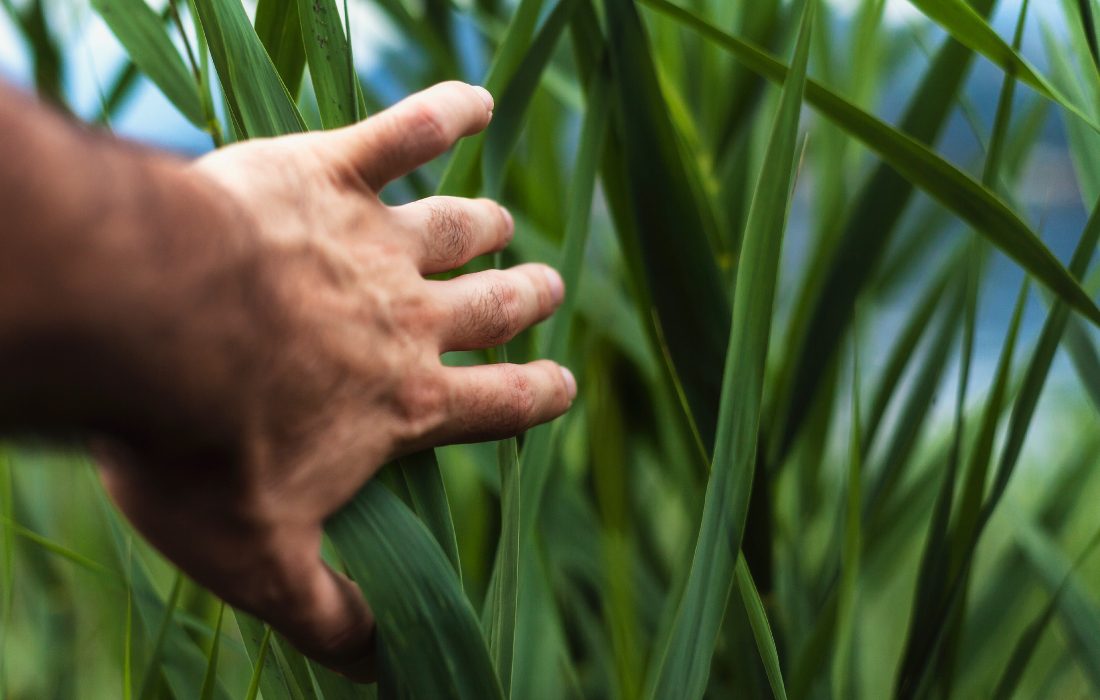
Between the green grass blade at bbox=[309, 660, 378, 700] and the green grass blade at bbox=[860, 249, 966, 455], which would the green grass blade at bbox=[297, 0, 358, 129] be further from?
the green grass blade at bbox=[860, 249, 966, 455]

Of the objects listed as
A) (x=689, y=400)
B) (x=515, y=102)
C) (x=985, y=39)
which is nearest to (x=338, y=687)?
(x=689, y=400)

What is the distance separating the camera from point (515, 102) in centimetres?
42

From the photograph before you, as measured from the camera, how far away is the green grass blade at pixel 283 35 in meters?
0.35

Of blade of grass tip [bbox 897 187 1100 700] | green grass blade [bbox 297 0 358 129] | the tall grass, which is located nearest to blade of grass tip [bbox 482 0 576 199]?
the tall grass

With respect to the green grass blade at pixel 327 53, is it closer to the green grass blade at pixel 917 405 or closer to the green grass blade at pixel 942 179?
the green grass blade at pixel 942 179

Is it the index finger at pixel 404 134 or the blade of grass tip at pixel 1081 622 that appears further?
the blade of grass tip at pixel 1081 622

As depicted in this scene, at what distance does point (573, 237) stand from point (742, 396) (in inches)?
6.6

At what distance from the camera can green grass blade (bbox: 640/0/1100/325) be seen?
0.33m

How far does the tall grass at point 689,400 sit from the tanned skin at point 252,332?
0.08 feet

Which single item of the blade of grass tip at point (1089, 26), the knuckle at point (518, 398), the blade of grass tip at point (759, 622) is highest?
the blade of grass tip at point (1089, 26)

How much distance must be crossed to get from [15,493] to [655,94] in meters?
0.76

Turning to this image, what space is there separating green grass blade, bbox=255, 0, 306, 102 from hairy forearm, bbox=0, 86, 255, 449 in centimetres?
15

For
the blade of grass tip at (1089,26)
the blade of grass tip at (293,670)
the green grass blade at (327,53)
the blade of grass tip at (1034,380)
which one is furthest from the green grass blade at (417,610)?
the blade of grass tip at (1089,26)

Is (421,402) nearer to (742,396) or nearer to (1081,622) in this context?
(742,396)
